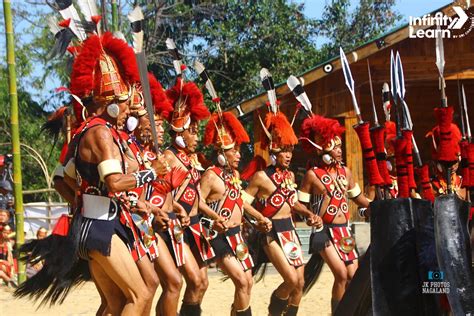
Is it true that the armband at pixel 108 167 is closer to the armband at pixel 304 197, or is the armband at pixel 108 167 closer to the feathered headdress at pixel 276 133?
the feathered headdress at pixel 276 133

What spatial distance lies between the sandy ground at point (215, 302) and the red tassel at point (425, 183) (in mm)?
4289

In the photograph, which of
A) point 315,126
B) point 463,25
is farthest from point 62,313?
point 463,25

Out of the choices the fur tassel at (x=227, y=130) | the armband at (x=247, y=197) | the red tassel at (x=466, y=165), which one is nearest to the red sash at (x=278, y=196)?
the armband at (x=247, y=197)

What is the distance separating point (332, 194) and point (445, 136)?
4133 millimetres

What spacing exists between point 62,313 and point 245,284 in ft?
9.92

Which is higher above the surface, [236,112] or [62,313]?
[236,112]

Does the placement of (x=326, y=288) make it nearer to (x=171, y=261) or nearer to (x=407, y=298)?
(x=171, y=261)

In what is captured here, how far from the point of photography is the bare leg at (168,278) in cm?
686

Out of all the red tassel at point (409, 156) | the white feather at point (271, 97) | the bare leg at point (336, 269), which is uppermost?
the white feather at point (271, 97)

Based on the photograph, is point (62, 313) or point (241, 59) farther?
point (241, 59)

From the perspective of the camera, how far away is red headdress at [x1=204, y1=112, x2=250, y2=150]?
9.02m

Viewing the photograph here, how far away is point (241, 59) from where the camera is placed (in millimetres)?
21688

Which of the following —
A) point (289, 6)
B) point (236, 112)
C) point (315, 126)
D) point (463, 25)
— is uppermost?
point (289, 6)

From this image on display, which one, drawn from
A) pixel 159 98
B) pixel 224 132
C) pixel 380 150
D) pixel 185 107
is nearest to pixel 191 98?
pixel 185 107
